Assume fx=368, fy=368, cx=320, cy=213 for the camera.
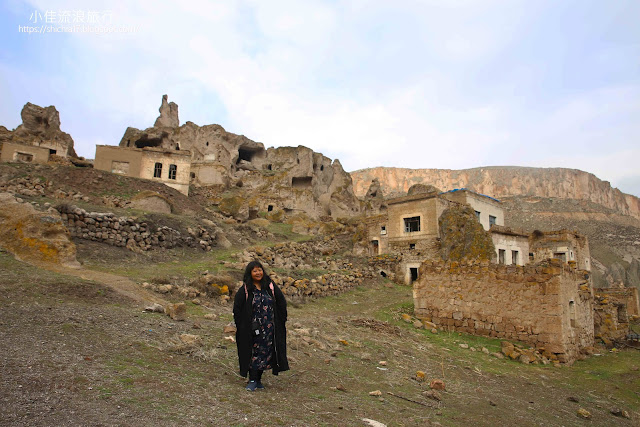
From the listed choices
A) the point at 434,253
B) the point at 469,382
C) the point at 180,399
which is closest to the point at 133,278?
the point at 180,399

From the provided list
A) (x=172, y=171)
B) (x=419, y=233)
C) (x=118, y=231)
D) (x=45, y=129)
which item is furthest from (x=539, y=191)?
(x=118, y=231)

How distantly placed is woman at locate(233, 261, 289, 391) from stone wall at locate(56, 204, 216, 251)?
38.0 feet

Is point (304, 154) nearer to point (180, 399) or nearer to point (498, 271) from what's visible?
point (498, 271)

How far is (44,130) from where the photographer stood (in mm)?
36969

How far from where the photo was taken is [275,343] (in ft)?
16.0

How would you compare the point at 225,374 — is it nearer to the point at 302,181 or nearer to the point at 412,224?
the point at 412,224

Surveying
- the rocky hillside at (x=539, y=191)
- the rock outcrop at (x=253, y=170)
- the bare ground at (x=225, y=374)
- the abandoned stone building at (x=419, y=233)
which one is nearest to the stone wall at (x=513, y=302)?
the bare ground at (x=225, y=374)

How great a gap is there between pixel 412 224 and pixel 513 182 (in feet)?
466

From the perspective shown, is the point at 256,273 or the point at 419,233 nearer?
the point at 256,273

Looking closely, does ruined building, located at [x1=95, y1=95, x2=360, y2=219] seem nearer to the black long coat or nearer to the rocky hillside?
the black long coat

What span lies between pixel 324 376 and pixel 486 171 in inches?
6329

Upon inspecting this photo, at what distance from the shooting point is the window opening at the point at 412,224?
22047 mm

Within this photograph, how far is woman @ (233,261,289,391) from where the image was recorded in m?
4.68

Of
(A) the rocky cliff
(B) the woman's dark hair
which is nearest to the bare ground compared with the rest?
(B) the woman's dark hair
